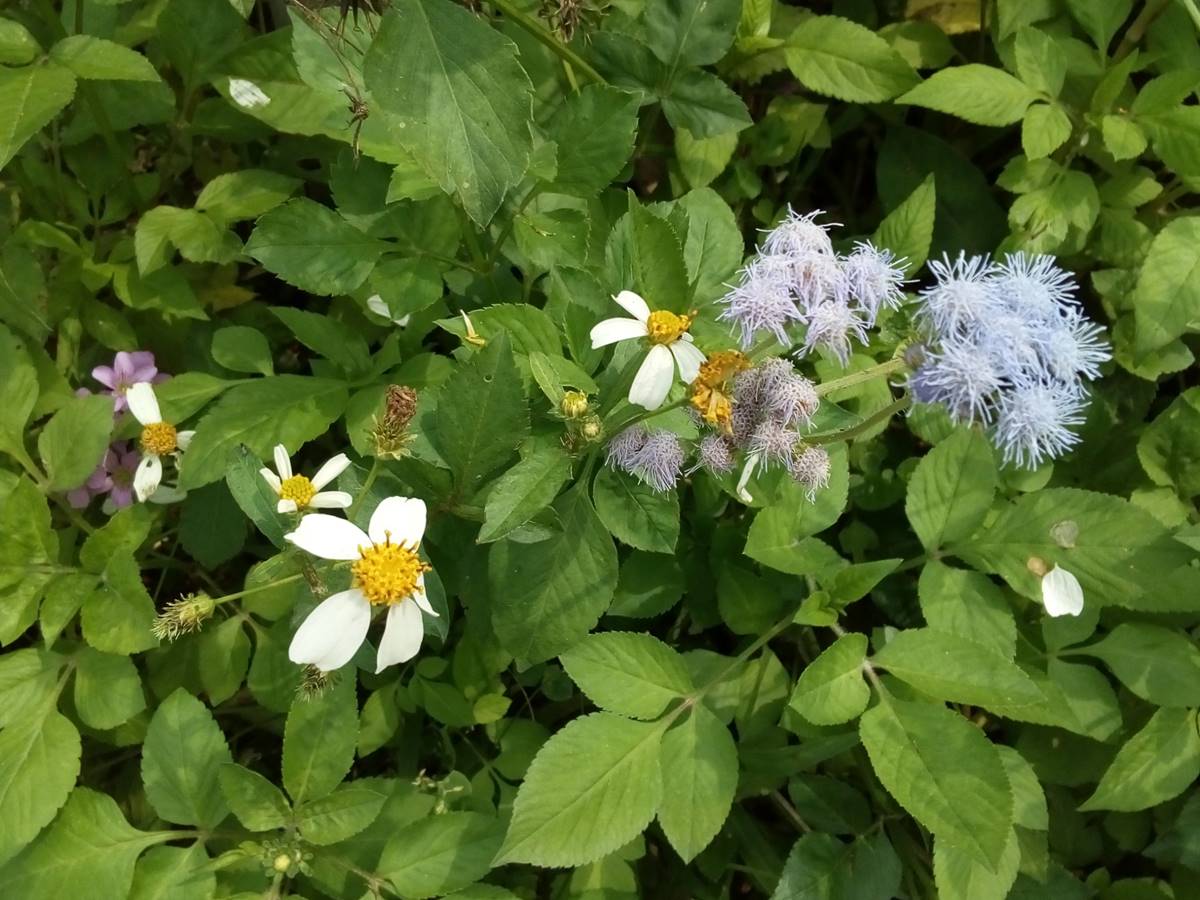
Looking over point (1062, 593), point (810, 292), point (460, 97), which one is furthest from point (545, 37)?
point (1062, 593)

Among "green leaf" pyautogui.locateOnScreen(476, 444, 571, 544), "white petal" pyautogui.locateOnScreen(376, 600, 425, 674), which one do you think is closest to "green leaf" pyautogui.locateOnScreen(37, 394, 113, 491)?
"white petal" pyautogui.locateOnScreen(376, 600, 425, 674)

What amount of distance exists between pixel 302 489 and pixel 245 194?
876mm

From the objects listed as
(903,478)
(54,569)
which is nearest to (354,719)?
(54,569)

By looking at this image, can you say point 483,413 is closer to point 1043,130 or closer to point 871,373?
point 871,373

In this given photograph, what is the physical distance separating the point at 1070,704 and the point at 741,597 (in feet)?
2.21

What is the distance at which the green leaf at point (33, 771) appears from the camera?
5.15ft

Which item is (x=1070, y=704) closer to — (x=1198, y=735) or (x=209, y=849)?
(x=1198, y=735)

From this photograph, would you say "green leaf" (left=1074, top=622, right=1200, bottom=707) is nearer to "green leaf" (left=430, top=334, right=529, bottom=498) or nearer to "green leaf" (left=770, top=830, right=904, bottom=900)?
"green leaf" (left=770, top=830, right=904, bottom=900)

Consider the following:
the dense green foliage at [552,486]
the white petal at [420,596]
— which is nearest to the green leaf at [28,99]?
the dense green foliage at [552,486]

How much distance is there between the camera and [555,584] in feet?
4.97

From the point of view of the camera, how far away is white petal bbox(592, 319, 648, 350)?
1249 mm

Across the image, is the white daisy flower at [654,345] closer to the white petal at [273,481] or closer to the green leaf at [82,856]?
the white petal at [273,481]

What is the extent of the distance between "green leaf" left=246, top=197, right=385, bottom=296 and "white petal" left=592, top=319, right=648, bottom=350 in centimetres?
60

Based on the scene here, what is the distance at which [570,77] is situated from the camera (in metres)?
1.98
